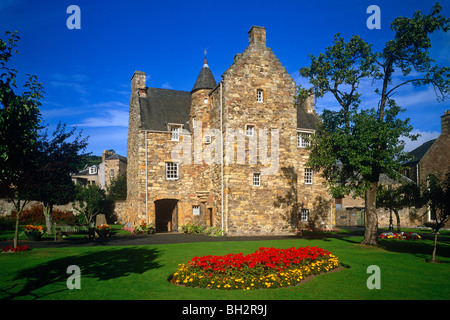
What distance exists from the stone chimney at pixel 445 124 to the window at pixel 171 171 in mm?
32162

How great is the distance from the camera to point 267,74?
98.6 feet

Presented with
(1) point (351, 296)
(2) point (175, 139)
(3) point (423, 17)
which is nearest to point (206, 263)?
(1) point (351, 296)

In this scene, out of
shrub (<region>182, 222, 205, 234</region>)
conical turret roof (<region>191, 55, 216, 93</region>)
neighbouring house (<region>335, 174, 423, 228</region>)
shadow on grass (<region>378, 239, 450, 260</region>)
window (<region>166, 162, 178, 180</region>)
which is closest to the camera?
shadow on grass (<region>378, 239, 450, 260</region>)

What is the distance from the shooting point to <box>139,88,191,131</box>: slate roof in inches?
1308

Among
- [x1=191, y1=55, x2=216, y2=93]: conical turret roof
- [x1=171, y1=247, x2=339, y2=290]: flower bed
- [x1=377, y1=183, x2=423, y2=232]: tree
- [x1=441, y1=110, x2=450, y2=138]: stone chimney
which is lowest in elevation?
[x1=171, y1=247, x2=339, y2=290]: flower bed

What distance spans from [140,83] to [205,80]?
22.3 ft

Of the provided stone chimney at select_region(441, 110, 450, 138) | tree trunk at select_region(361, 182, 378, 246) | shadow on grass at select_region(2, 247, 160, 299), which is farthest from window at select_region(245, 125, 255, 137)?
stone chimney at select_region(441, 110, 450, 138)

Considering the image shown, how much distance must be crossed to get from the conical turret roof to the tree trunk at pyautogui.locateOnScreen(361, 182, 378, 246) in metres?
18.1

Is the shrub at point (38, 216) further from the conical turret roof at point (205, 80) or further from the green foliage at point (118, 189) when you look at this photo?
the conical turret roof at point (205, 80)

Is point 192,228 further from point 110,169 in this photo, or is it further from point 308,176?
point 110,169

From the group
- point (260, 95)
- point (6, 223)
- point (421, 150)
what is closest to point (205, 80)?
point (260, 95)

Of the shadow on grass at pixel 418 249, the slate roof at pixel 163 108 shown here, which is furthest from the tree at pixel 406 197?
the slate roof at pixel 163 108

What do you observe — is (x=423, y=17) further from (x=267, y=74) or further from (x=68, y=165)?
(x=68, y=165)

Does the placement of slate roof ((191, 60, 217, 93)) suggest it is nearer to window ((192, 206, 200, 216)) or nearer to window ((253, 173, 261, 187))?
window ((253, 173, 261, 187))
